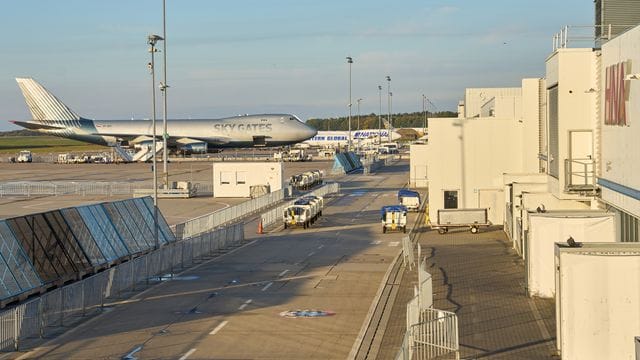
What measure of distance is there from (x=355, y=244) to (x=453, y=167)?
10.4 metres

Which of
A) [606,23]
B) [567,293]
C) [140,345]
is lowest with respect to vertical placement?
[140,345]

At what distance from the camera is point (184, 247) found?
3828 cm

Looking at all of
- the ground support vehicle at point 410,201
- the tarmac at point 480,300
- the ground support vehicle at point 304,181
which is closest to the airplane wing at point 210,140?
the ground support vehicle at point 304,181

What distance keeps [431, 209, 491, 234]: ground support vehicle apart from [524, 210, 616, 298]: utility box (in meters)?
19.4

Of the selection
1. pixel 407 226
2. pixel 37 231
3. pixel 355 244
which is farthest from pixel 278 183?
pixel 37 231

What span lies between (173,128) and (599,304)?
120142mm

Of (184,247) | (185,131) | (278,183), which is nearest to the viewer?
(184,247)

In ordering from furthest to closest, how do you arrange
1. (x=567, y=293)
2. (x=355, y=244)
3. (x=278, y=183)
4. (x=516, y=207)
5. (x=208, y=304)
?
(x=278, y=183) < (x=355, y=244) < (x=516, y=207) < (x=208, y=304) < (x=567, y=293)

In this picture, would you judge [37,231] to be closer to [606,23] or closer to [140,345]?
[140,345]

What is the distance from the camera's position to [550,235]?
28.3m

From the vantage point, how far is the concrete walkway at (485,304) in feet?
73.0

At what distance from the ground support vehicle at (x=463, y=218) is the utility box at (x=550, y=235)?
19.4 meters

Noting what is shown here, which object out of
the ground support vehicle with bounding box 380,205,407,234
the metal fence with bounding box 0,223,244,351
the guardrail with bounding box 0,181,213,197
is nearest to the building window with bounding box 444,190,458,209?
the ground support vehicle with bounding box 380,205,407,234

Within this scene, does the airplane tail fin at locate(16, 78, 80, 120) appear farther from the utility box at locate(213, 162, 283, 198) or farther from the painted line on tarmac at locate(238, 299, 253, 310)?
the painted line on tarmac at locate(238, 299, 253, 310)
